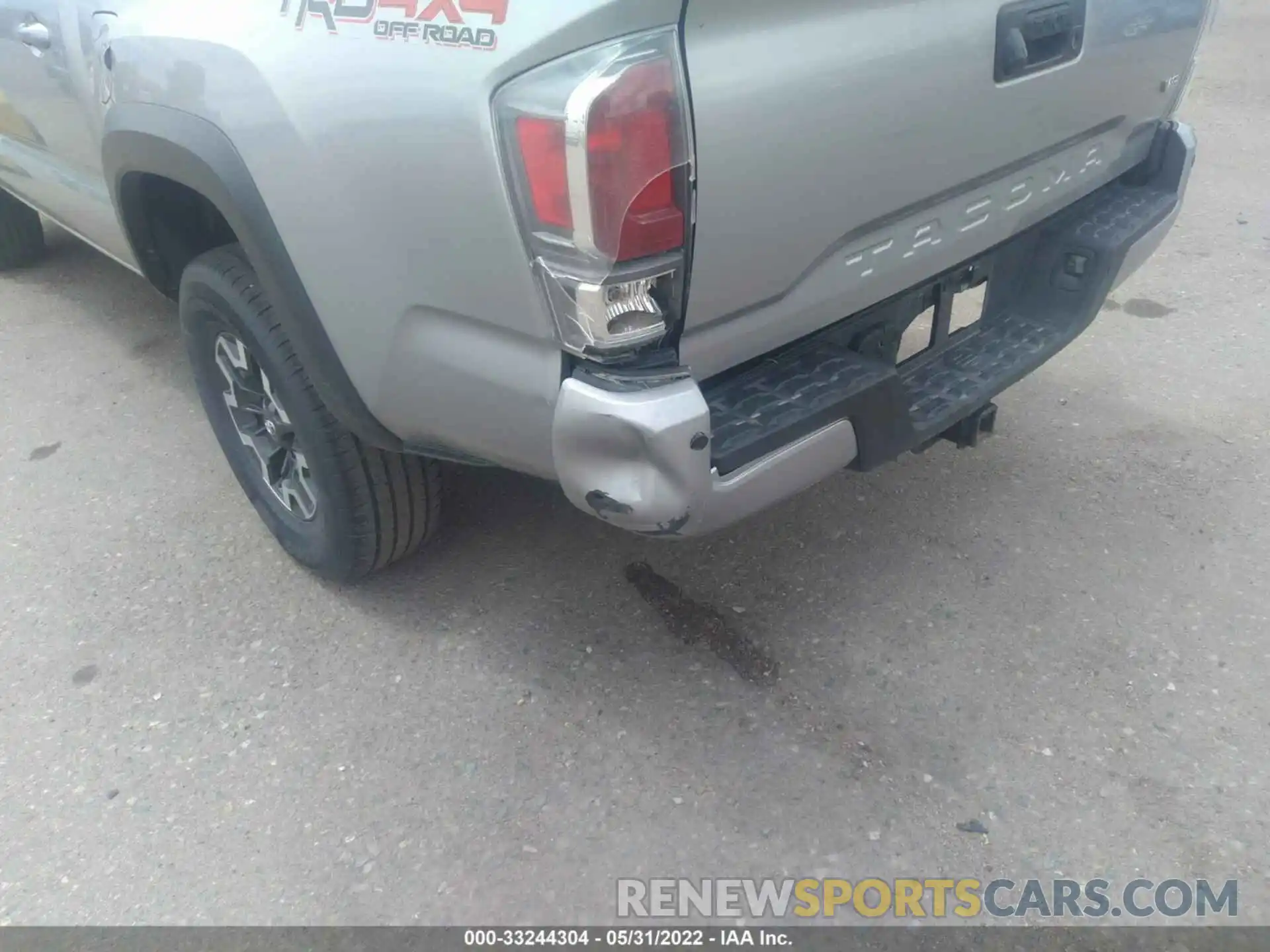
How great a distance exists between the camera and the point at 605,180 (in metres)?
1.54

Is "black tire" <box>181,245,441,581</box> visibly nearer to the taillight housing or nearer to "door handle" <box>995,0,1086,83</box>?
the taillight housing

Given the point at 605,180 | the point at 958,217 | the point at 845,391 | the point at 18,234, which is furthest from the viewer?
the point at 18,234

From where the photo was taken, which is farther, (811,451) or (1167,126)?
(1167,126)

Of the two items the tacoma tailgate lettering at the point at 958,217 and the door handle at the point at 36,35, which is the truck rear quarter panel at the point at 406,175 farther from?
the door handle at the point at 36,35

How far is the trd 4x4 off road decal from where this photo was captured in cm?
162

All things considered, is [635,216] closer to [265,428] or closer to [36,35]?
[265,428]

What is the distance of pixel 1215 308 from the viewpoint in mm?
3947

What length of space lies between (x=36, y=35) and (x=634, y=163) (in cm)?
218

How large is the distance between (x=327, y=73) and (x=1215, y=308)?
3523 millimetres

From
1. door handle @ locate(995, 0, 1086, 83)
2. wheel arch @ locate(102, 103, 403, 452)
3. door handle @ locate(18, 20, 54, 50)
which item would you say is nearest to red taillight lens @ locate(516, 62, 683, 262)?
wheel arch @ locate(102, 103, 403, 452)

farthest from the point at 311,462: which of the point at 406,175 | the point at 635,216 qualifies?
the point at 635,216

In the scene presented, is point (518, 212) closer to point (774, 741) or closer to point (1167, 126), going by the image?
point (774, 741)

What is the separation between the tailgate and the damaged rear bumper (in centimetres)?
10

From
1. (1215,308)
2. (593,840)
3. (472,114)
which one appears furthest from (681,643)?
(1215,308)
